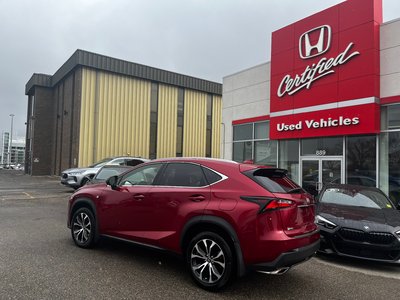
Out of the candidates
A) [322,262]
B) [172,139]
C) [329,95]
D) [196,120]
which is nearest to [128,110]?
[172,139]

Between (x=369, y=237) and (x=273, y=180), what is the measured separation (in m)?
2.41

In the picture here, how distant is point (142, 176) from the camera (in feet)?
18.3

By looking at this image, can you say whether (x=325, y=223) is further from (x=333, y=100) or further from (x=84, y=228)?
(x=333, y=100)

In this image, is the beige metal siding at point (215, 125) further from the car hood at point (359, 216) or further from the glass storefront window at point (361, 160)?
the car hood at point (359, 216)

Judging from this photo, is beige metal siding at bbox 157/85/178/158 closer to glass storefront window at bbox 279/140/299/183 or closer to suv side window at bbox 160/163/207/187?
glass storefront window at bbox 279/140/299/183

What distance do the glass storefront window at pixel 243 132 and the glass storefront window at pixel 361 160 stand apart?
5219mm

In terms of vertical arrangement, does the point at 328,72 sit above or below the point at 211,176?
above

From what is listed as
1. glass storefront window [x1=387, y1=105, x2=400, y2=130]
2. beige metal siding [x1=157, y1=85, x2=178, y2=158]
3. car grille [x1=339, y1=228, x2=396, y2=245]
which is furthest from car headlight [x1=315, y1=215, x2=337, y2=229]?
beige metal siding [x1=157, y1=85, x2=178, y2=158]

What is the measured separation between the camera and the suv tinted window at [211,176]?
4.68 meters

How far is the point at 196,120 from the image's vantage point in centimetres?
3303

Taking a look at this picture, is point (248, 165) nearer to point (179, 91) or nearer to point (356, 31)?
point (356, 31)

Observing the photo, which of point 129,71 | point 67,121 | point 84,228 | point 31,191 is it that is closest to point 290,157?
point 84,228

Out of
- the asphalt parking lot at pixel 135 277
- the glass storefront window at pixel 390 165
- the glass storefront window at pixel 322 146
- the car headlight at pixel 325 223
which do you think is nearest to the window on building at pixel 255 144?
the glass storefront window at pixel 322 146

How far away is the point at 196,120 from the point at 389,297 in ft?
95.3
